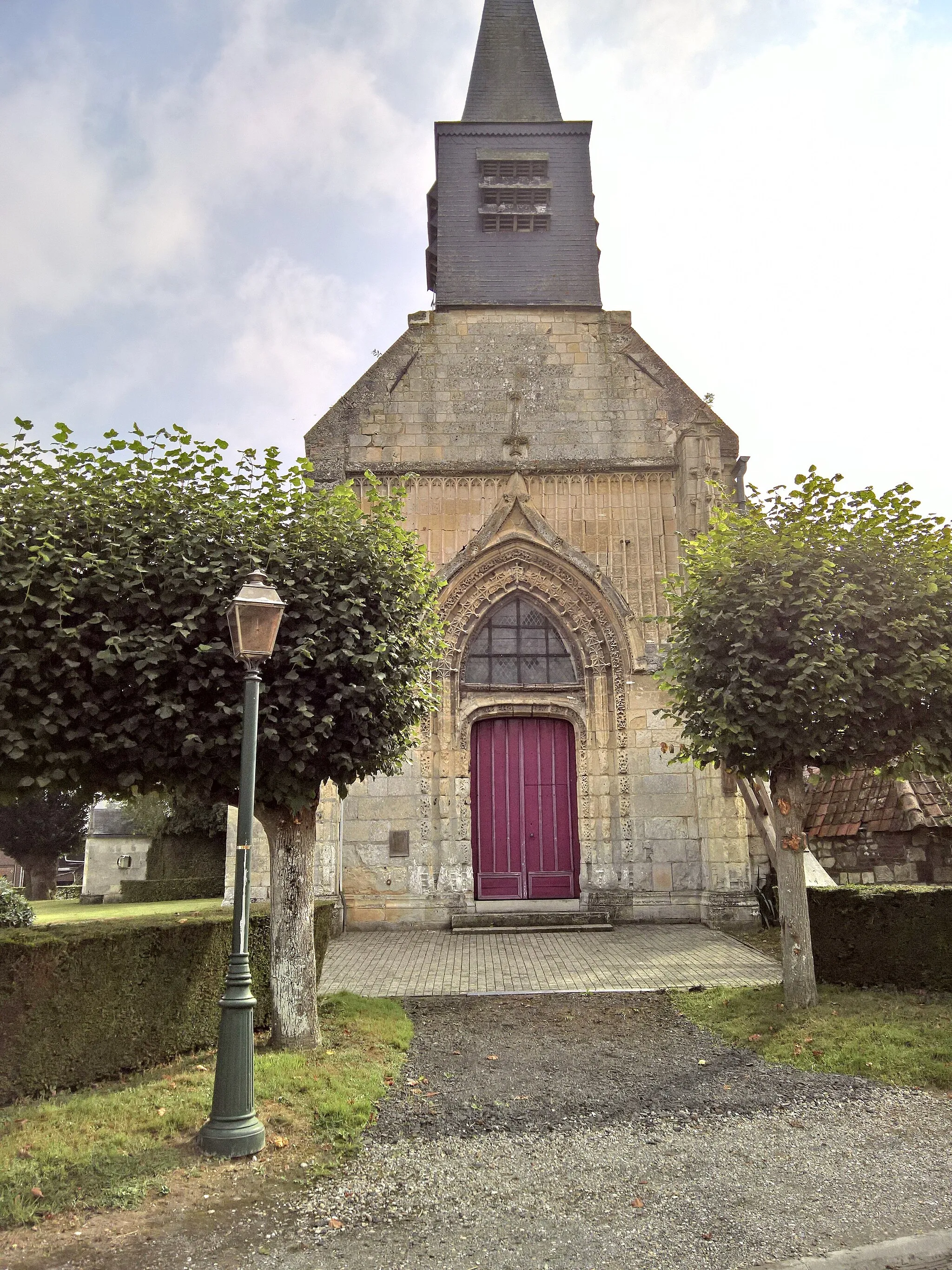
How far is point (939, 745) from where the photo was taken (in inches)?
331

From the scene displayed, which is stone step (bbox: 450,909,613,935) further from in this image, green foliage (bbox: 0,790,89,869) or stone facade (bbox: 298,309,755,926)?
green foliage (bbox: 0,790,89,869)

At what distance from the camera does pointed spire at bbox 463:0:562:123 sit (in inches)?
757

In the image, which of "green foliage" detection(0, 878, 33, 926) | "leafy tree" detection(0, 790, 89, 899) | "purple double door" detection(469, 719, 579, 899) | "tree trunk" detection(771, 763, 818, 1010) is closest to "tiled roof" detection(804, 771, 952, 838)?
"tree trunk" detection(771, 763, 818, 1010)

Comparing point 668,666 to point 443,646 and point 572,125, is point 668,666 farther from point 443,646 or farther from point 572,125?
point 572,125

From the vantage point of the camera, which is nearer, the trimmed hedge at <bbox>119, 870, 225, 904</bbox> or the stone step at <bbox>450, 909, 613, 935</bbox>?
the stone step at <bbox>450, 909, 613, 935</bbox>

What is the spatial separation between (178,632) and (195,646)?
0.23 metres

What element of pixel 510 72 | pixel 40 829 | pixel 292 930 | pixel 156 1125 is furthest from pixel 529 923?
pixel 40 829

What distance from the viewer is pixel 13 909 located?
445 inches

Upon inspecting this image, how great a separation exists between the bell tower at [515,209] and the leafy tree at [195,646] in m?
10.4

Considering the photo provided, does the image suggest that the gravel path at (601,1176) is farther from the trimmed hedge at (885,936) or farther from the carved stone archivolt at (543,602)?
the carved stone archivolt at (543,602)

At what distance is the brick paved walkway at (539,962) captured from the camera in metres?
9.78

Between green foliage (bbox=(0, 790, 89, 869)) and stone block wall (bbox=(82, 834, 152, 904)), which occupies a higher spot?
green foliage (bbox=(0, 790, 89, 869))

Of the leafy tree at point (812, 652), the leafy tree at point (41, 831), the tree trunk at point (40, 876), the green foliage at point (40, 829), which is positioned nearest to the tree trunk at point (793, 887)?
the leafy tree at point (812, 652)

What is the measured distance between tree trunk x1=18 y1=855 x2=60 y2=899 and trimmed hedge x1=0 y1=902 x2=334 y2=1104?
95.7 ft
